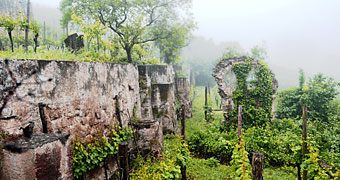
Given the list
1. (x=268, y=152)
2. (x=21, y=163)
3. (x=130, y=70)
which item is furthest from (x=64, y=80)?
(x=268, y=152)

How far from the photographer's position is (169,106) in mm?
9000

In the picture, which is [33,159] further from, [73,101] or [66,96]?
[73,101]

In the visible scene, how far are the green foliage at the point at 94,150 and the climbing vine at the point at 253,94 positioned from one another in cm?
543

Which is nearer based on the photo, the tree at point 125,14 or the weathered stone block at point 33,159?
the weathered stone block at point 33,159

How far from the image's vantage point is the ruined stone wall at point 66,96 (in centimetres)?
283

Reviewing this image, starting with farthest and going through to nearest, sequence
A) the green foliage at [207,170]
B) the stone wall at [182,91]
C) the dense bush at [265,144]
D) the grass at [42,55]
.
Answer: the stone wall at [182,91], the dense bush at [265,144], the green foliage at [207,170], the grass at [42,55]

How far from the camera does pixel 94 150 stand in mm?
4227

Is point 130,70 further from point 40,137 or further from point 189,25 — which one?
point 189,25

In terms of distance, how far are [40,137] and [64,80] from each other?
116 centimetres

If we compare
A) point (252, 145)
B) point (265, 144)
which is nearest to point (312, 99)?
point (265, 144)

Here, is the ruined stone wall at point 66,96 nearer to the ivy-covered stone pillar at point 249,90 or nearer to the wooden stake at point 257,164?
the wooden stake at point 257,164

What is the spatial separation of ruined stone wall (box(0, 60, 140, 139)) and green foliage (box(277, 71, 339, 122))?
28.6 ft

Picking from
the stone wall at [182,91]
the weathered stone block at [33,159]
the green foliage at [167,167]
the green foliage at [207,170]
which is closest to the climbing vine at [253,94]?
the green foliage at [207,170]

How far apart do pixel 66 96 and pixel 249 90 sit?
7.33 meters
